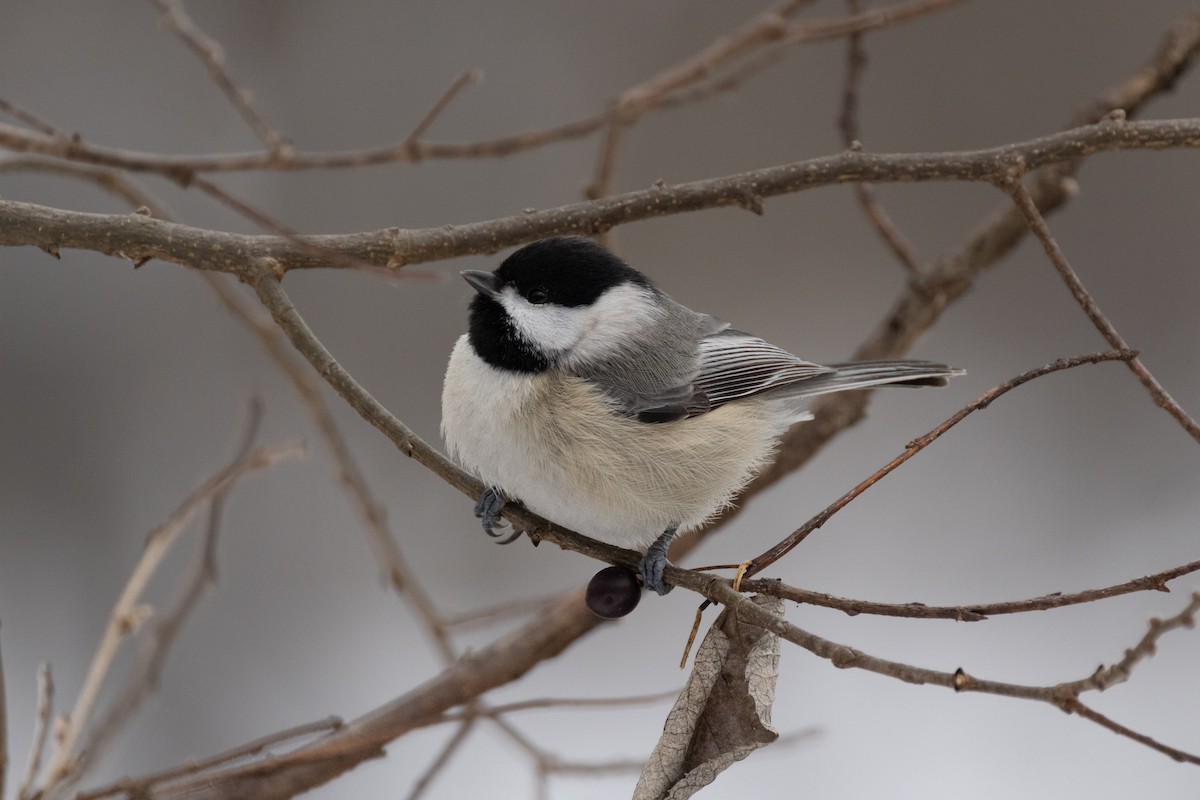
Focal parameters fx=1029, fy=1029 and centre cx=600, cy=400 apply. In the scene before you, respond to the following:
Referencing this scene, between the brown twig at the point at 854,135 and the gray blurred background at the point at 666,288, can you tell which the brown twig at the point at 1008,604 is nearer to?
the brown twig at the point at 854,135

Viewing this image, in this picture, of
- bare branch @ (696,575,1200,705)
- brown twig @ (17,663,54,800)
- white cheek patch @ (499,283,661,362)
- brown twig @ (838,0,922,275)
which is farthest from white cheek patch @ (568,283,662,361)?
brown twig @ (17,663,54,800)

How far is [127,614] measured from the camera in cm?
138

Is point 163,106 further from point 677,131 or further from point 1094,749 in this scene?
point 1094,749

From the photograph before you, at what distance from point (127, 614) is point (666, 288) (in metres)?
2.21

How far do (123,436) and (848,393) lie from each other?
219 cm

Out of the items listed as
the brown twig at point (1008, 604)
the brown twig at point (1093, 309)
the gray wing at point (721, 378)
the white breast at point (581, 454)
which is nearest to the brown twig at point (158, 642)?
A: the white breast at point (581, 454)

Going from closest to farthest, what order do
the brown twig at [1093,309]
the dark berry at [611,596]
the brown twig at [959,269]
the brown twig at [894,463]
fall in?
→ the brown twig at [894,463] < the brown twig at [1093,309] < the dark berry at [611,596] < the brown twig at [959,269]

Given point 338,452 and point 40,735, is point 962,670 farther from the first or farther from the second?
point 338,452

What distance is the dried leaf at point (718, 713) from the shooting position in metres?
1.00

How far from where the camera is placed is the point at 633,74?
3500mm

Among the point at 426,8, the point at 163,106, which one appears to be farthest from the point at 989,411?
the point at 163,106

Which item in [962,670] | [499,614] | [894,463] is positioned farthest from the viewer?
[499,614]

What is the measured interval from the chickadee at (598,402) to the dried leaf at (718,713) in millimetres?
372

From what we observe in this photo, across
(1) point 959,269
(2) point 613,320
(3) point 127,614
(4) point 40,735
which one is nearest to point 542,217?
(2) point 613,320
